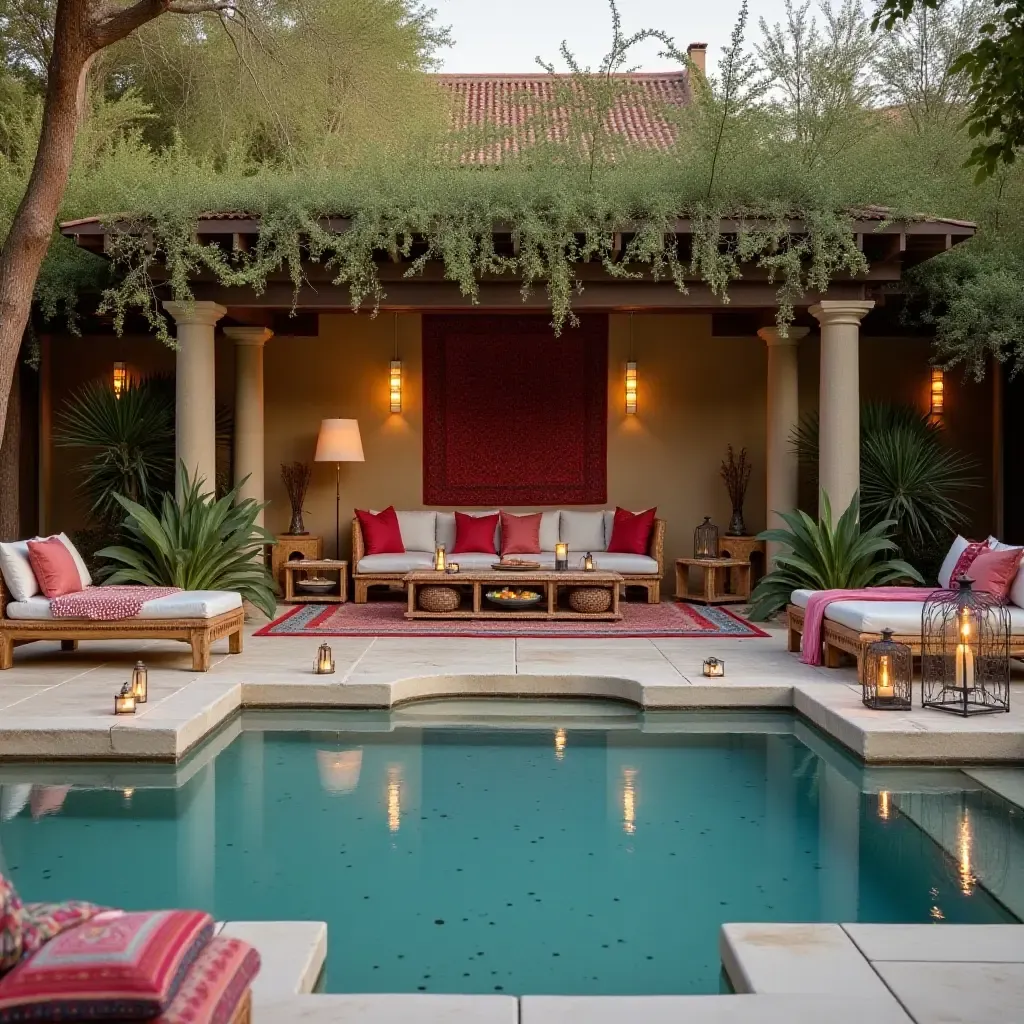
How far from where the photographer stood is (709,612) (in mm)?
10625

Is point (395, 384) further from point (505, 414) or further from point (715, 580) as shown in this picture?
point (715, 580)

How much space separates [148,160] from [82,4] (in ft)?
11.1

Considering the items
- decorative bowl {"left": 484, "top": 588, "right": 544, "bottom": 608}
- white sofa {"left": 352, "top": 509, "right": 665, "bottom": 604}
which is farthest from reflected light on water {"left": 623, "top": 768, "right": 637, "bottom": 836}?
white sofa {"left": 352, "top": 509, "right": 665, "bottom": 604}

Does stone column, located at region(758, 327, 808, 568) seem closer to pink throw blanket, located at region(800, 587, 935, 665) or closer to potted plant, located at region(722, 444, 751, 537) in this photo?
potted plant, located at region(722, 444, 751, 537)

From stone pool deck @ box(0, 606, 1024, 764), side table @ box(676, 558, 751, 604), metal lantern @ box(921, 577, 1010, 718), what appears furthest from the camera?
side table @ box(676, 558, 751, 604)

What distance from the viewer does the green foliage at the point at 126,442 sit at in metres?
10.6

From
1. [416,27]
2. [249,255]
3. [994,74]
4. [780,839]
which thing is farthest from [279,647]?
[416,27]

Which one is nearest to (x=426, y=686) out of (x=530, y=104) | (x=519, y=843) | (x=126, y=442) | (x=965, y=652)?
(x=519, y=843)

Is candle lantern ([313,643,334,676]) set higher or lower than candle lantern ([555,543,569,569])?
lower

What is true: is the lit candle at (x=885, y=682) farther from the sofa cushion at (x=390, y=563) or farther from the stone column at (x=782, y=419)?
the sofa cushion at (x=390, y=563)

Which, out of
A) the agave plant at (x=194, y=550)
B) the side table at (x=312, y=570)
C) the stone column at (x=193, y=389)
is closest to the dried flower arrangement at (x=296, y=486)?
the side table at (x=312, y=570)

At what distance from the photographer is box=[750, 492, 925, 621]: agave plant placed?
9.16 metres

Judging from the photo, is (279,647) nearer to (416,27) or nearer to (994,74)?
(994,74)

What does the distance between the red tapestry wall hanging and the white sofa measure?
0.38m
